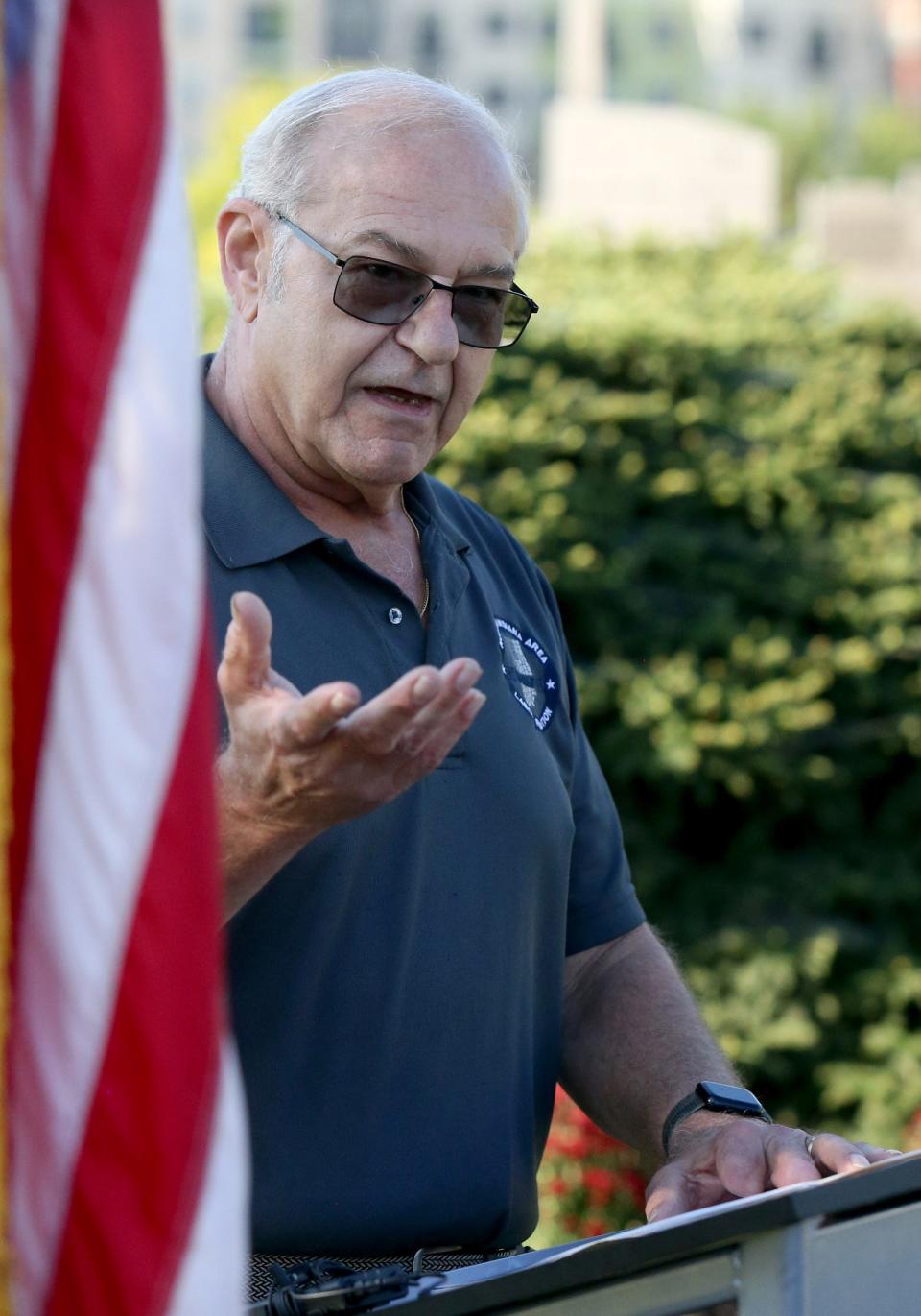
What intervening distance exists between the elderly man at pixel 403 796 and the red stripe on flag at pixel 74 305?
29.5 inches

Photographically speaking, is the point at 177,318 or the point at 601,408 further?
the point at 601,408

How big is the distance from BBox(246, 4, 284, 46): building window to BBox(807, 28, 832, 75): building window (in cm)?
2411

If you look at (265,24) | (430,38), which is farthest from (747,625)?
(430,38)

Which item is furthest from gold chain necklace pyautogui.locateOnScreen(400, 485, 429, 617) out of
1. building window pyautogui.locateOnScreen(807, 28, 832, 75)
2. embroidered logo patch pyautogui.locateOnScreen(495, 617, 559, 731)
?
building window pyautogui.locateOnScreen(807, 28, 832, 75)

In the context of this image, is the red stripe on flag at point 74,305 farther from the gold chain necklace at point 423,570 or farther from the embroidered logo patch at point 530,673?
the embroidered logo patch at point 530,673

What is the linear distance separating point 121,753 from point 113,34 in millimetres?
535

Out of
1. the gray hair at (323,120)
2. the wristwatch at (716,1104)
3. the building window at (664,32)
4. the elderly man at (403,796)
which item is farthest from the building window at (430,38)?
the wristwatch at (716,1104)

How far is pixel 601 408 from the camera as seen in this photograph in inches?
281

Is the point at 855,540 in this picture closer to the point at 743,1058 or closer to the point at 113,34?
the point at 743,1058

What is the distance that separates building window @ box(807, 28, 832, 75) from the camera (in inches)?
3127

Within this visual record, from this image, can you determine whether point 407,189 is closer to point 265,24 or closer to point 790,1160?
point 790,1160

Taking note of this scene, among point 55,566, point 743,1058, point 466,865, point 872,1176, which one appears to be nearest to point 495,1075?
point 466,865

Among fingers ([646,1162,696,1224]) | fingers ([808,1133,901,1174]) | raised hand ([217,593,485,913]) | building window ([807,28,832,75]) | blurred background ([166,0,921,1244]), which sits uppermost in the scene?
raised hand ([217,593,485,913])

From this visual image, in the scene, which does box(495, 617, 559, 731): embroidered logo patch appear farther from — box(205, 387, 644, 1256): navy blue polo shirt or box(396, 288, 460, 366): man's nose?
box(396, 288, 460, 366): man's nose
